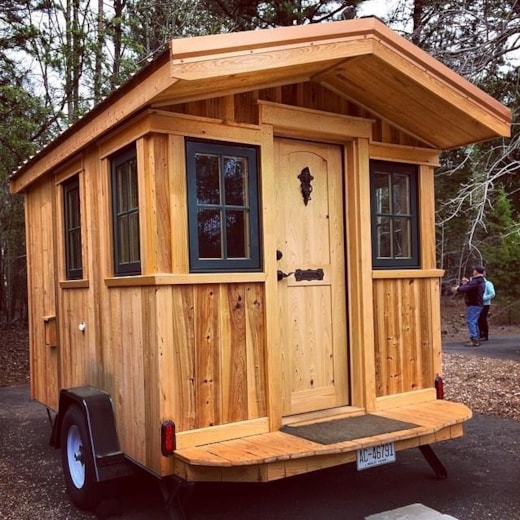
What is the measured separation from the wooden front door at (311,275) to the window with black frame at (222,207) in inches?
14.0

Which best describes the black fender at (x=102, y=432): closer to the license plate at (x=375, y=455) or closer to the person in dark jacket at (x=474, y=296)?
the license plate at (x=375, y=455)

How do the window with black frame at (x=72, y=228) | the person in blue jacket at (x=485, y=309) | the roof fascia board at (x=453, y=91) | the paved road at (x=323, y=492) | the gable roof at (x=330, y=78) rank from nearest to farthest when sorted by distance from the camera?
the gable roof at (x=330, y=78) → the roof fascia board at (x=453, y=91) → the paved road at (x=323, y=492) → the window with black frame at (x=72, y=228) → the person in blue jacket at (x=485, y=309)

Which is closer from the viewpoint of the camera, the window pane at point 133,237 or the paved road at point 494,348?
the window pane at point 133,237

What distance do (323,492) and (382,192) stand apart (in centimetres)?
224

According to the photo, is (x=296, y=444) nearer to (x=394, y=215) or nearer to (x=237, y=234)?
(x=237, y=234)

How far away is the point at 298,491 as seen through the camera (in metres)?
4.22

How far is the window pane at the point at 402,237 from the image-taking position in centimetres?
457

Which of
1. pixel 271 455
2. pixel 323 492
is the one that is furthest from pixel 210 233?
pixel 323 492

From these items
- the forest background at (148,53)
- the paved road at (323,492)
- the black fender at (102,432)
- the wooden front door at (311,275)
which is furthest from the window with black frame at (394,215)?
the forest background at (148,53)

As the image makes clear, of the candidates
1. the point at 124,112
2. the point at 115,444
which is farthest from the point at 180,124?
the point at 115,444

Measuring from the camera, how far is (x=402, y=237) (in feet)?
15.1

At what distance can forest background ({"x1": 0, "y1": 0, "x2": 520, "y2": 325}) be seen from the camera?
9297 millimetres

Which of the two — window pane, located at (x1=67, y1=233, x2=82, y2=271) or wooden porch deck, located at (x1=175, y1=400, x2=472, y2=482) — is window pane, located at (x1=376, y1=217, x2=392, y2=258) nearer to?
wooden porch deck, located at (x1=175, y1=400, x2=472, y2=482)

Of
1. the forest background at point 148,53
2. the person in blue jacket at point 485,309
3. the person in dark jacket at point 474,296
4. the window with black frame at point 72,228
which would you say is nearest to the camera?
the window with black frame at point 72,228
